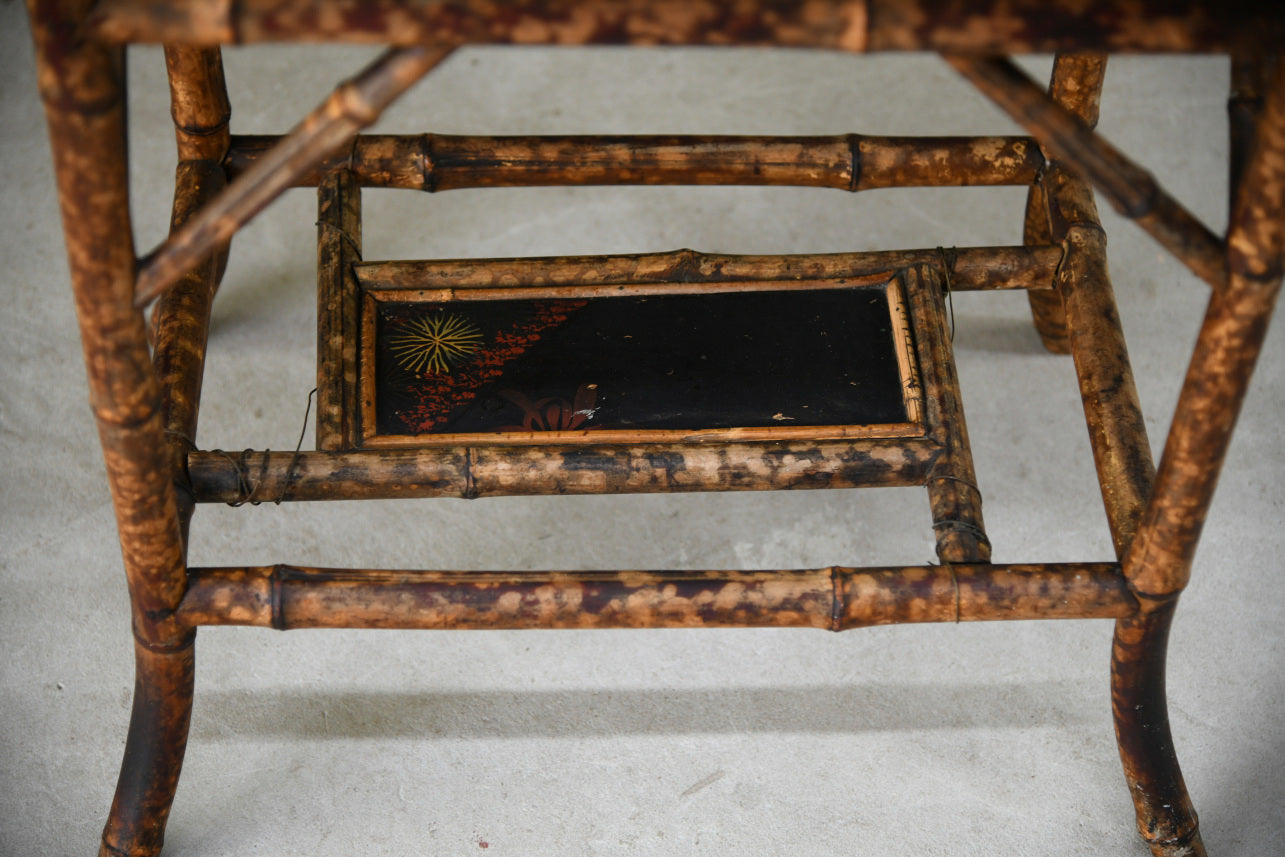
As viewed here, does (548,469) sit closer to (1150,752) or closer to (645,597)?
(645,597)

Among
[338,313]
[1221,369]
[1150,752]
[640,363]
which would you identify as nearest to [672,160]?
[640,363]

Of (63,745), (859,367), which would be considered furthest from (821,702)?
(63,745)

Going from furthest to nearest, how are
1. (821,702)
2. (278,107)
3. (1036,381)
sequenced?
(278,107) → (1036,381) → (821,702)

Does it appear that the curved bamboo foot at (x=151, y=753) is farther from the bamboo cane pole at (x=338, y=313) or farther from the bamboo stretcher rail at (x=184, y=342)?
the bamboo cane pole at (x=338, y=313)

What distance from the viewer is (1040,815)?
203 cm

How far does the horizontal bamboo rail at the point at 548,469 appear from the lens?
181 cm

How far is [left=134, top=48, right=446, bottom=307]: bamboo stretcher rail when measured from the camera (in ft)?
4.02

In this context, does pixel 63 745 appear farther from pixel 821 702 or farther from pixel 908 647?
pixel 908 647

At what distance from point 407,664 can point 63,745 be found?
561mm

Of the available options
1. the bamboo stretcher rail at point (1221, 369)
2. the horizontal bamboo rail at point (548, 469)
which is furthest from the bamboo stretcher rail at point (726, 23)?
the horizontal bamboo rail at point (548, 469)

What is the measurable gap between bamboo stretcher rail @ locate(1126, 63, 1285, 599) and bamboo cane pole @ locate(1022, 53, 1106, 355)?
528mm

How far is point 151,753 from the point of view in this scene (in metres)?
1.83

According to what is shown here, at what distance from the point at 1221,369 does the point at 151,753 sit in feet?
4.95

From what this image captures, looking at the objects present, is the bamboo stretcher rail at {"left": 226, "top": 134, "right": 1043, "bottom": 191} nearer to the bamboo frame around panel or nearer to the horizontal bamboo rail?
the bamboo frame around panel
